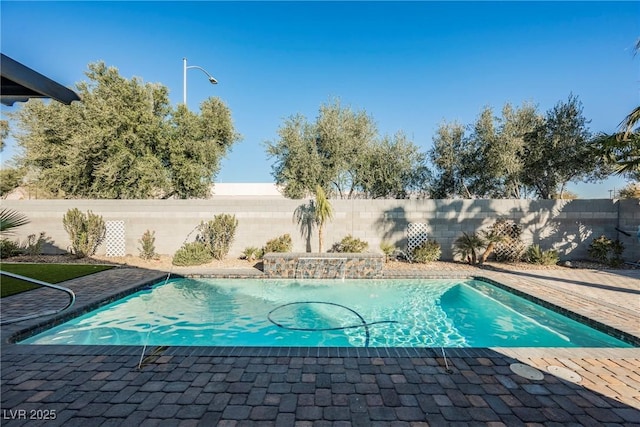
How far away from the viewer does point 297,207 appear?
37.9ft

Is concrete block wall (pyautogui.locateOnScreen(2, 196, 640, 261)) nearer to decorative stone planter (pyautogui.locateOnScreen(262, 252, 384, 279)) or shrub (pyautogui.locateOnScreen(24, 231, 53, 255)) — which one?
shrub (pyautogui.locateOnScreen(24, 231, 53, 255))

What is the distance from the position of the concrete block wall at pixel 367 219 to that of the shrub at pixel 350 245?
259mm

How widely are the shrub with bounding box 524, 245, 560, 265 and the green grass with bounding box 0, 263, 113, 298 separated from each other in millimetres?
14694

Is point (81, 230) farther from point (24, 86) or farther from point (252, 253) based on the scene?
point (24, 86)

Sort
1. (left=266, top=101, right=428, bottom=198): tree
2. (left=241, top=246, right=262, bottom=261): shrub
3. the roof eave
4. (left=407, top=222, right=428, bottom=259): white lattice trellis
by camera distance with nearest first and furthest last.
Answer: the roof eave < (left=241, top=246, right=262, bottom=261): shrub < (left=407, top=222, right=428, bottom=259): white lattice trellis < (left=266, top=101, right=428, bottom=198): tree

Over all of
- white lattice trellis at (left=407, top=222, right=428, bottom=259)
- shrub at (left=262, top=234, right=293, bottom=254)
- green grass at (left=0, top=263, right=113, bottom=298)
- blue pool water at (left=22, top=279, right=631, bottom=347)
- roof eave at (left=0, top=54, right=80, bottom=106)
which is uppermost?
roof eave at (left=0, top=54, right=80, bottom=106)

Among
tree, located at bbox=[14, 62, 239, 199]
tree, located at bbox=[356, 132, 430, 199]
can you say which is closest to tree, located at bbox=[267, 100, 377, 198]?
tree, located at bbox=[356, 132, 430, 199]

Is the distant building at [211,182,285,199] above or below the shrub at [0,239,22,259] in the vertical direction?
above

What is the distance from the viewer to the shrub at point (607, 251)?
9898 millimetres

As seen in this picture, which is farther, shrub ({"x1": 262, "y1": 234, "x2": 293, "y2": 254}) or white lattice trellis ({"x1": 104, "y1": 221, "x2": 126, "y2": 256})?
white lattice trellis ({"x1": 104, "y1": 221, "x2": 126, "y2": 256})

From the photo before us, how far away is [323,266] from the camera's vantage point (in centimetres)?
910

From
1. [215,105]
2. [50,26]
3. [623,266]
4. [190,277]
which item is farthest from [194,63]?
[623,266]

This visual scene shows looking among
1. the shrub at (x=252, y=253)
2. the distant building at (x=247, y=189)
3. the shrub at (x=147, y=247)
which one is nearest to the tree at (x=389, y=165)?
the shrub at (x=252, y=253)

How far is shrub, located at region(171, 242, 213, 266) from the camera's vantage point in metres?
10.2
